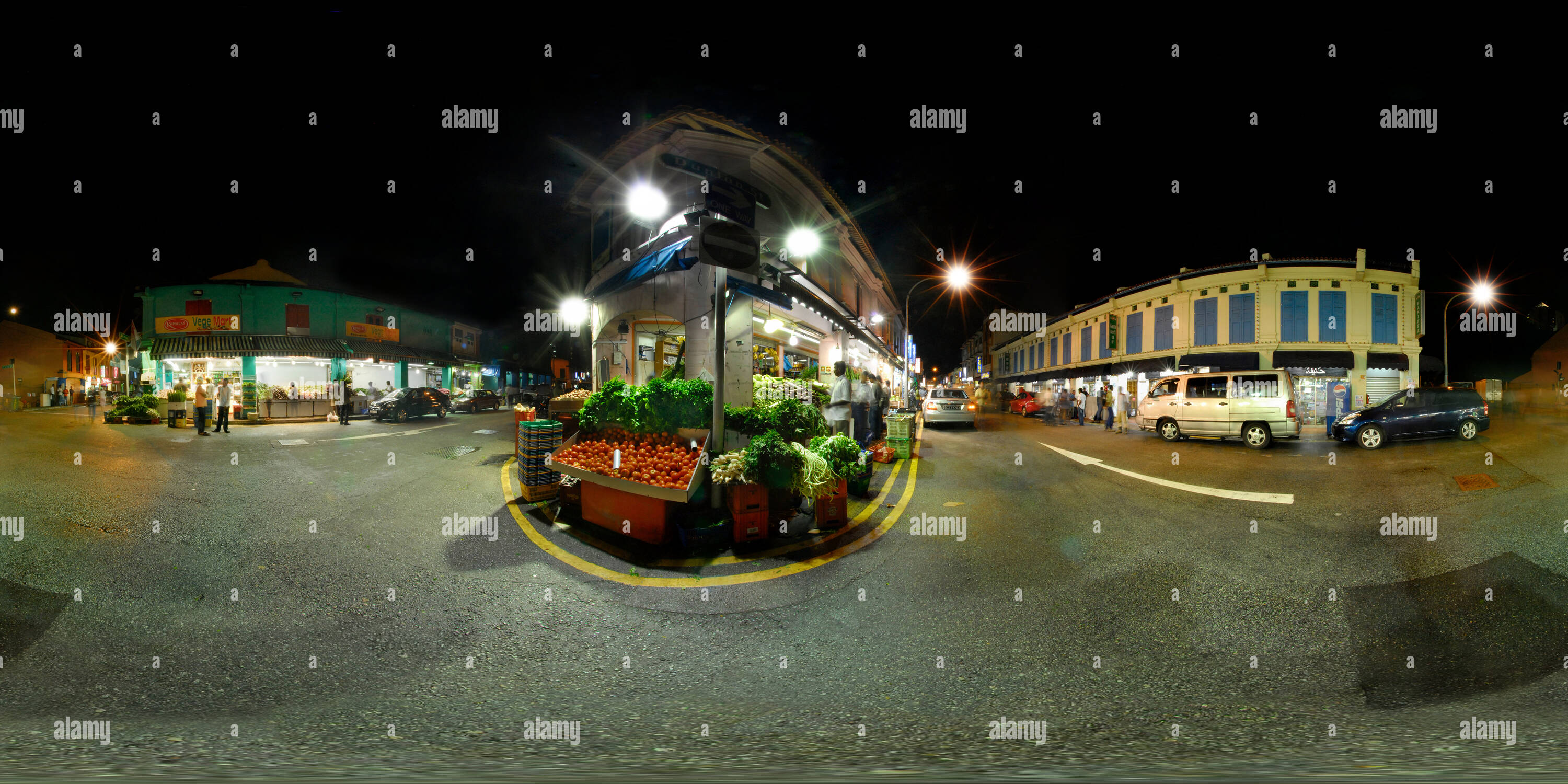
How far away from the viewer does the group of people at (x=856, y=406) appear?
338 inches

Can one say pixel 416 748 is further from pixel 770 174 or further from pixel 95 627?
pixel 770 174

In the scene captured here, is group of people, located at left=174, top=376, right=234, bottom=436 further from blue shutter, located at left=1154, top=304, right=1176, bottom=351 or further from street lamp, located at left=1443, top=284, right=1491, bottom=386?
street lamp, located at left=1443, top=284, right=1491, bottom=386

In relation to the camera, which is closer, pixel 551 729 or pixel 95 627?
pixel 551 729

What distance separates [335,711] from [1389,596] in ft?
21.9

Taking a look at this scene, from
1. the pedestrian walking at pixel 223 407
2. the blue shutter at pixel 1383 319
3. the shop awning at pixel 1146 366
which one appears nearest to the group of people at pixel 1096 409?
the shop awning at pixel 1146 366

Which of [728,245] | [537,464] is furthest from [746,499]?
[537,464]

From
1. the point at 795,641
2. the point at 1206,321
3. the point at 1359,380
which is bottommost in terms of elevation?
the point at 795,641

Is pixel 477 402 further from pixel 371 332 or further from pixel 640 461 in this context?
pixel 640 461

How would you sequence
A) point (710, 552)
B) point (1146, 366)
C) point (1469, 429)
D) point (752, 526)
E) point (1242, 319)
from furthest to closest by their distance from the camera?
point (1146, 366), point (1242, 319), point (1469, 429), point (752, 526), point (710, 552)

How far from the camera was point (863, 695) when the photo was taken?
263cm

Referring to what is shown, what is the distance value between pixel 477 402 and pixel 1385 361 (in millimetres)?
38084

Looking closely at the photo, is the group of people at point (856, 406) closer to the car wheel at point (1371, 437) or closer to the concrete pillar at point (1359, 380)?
the car wheel at point (1371, 437)

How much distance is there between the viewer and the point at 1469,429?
31.9ft

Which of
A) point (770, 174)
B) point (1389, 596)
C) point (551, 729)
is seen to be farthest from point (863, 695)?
point (770, 174)
